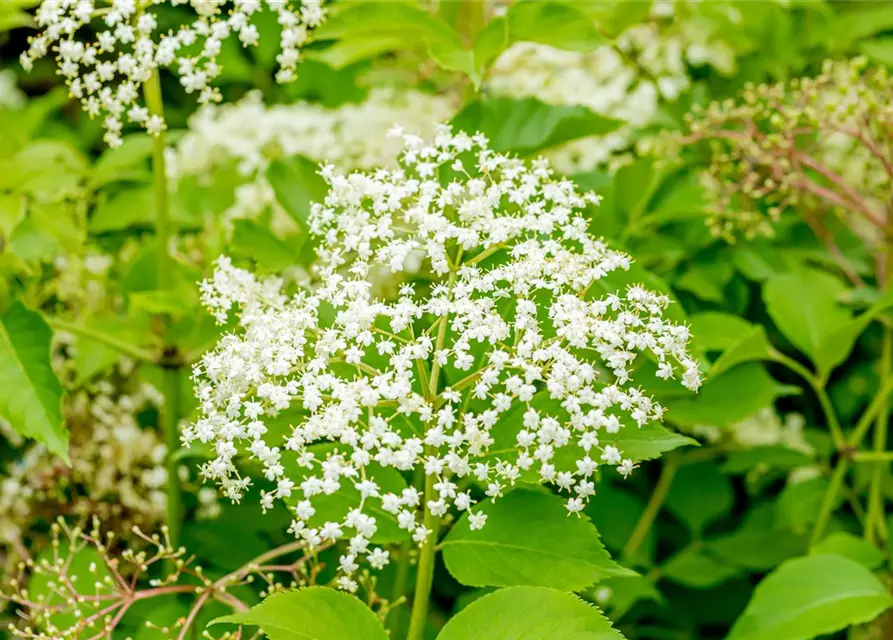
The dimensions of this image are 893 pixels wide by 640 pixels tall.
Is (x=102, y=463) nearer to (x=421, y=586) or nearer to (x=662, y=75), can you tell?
(x=421, y=586)

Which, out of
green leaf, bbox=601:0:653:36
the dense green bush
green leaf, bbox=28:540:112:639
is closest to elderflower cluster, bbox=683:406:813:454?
the dense green bush

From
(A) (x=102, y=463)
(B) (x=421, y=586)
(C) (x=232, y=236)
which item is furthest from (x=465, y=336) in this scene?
(A) (x=102, y=463)

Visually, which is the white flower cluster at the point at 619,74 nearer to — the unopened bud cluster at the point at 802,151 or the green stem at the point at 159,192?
the unopened bud cluster at the point at 802,151

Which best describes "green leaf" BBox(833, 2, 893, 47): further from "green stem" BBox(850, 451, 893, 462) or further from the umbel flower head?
the umbel flower head

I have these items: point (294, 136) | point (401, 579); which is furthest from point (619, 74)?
point (401, 579)

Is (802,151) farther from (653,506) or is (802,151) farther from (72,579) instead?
(72,579)
